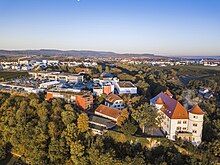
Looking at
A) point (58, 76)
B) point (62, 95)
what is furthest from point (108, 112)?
point (58, 76)

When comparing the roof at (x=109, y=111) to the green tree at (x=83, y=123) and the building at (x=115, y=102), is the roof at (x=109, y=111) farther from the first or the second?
the green tree at (x=83, y=123)

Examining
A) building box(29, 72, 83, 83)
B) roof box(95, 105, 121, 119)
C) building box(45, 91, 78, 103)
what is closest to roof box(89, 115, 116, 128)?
roof box(95, 105, 121, 119)

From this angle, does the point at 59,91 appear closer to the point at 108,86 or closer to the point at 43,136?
the point at 108,86

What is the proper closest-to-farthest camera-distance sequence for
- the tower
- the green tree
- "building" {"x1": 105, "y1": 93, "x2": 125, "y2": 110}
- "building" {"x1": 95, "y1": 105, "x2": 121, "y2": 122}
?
the tower, the green tree, "building" {"x1": 95, "y1": 105, "x2": 121, "y2": 122}, "building" {"x1": 105, "y1": 93, "x2": 125, "y2": 110}

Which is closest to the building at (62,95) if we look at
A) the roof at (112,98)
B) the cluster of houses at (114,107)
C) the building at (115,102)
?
the cluster of houses at (114,107)

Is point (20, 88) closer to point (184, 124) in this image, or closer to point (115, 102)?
point (115, 102)

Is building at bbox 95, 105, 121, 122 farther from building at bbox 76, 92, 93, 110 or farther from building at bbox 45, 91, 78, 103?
building at bbox 45, 91, 78, 103

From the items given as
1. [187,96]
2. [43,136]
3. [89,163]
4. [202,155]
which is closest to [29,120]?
[43,136]
